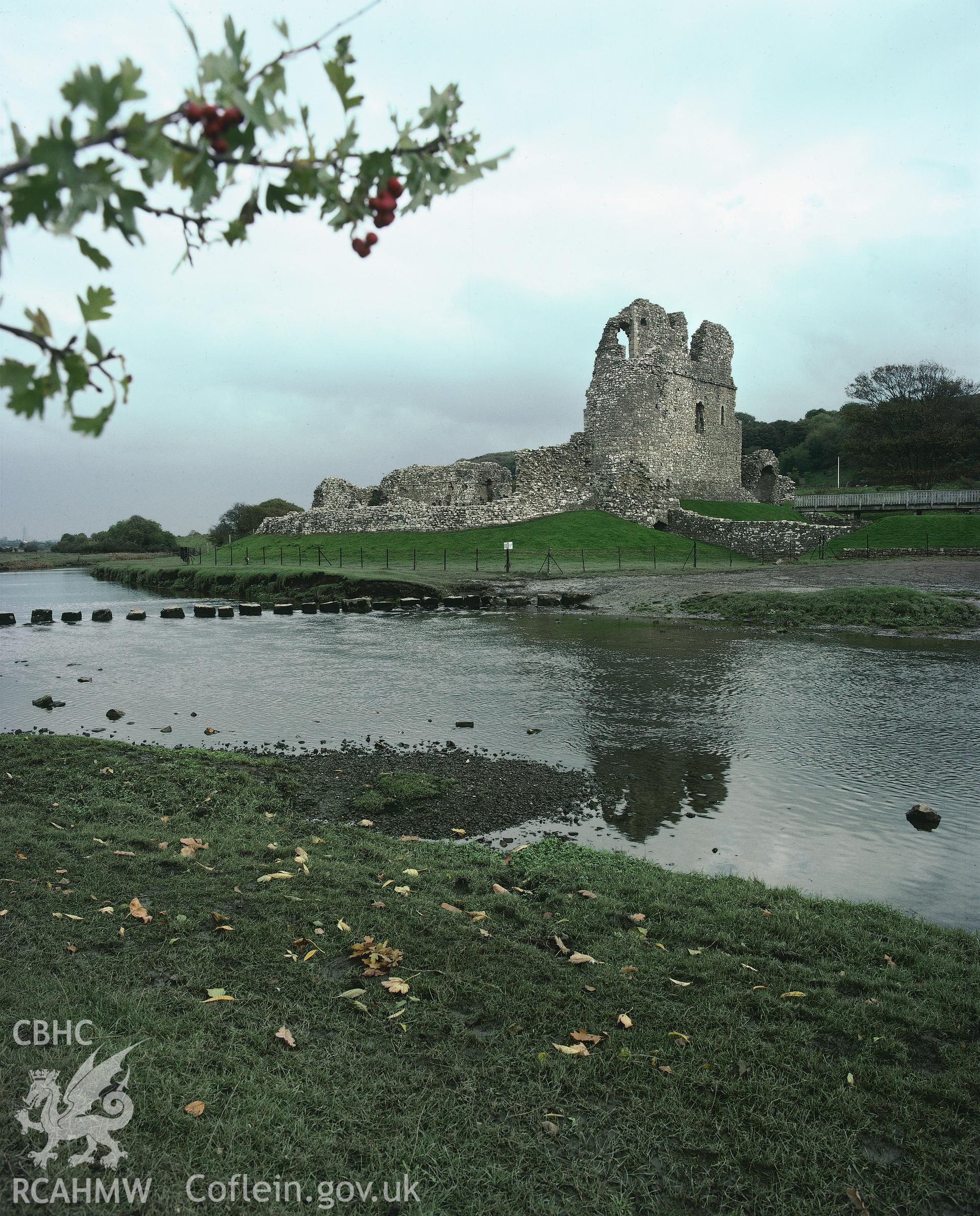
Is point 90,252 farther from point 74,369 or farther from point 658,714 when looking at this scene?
point 658,714

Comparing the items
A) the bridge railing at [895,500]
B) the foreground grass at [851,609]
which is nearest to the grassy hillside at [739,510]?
the bridge railing at [895,500]

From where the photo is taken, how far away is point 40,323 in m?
2.12

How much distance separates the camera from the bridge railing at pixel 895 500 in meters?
50.9

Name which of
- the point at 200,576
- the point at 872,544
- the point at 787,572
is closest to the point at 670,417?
the point at 872,544

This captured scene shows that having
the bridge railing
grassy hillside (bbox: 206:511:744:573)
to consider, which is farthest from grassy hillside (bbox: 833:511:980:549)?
the bridge railing

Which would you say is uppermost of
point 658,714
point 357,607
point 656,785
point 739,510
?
point 739,510

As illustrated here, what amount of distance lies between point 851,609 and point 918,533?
2044cm

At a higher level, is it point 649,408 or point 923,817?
point 649,408

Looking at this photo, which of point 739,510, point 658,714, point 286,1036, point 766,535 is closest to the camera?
point 286,1036

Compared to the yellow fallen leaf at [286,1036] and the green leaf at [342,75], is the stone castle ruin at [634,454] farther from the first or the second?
the green leaf at [342,75]

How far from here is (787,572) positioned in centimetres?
3312

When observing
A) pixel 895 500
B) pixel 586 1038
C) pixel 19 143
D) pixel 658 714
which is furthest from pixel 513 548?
pixel 19 143

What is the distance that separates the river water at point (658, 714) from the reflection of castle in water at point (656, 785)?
0.04m

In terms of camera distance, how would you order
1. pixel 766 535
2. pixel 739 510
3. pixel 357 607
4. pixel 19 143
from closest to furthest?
pixel 19 143 < pixel 357 607 < pixel 766 535 < pixel 739 510
